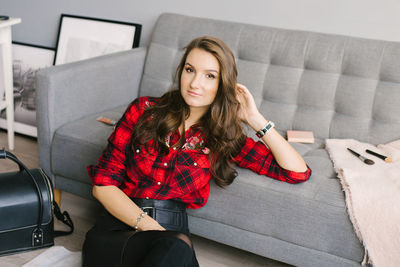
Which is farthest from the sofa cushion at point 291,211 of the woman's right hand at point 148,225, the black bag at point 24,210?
the black bag at point 24,210

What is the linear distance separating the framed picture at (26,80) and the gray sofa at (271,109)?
2.86 feet

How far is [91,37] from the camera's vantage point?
295 cm

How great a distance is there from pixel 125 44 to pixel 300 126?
127 centimetres

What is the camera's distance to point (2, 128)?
10.2ft

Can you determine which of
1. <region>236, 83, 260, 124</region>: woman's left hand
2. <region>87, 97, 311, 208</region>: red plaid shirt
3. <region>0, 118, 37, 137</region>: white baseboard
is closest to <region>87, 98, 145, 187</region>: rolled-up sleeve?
<region>87, 97, 311, 208</region>: red plaid shirt

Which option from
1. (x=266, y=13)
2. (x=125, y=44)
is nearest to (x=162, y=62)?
(x=125, y=44)

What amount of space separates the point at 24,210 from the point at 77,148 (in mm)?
419

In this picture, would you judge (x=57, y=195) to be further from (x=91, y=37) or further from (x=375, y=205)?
(x=375, y=205)

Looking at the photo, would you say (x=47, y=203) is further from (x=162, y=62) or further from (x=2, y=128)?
(x=2, y=128)

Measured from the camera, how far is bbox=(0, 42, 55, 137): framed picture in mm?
3006

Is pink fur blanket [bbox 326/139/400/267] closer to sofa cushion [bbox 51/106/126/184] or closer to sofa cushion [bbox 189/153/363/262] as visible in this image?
sofa cushion [bbox 189/153/363/262]

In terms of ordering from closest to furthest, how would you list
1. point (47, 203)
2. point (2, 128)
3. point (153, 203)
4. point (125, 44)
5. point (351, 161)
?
point (153, 203) → point (47, 203) → point (351, 161) → point (125, 44) → point (2, 128)

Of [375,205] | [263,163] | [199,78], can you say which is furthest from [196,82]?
[375,205]

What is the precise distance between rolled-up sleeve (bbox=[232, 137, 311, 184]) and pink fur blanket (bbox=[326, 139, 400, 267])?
175 millimetres
